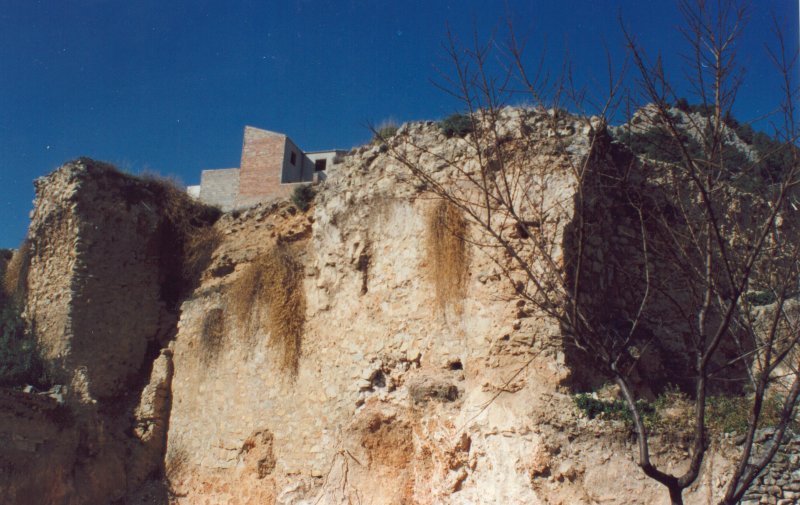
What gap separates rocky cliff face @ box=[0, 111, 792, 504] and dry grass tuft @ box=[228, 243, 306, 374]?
3 centimetres

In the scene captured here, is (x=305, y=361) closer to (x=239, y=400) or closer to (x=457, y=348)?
(x=239, y=400)

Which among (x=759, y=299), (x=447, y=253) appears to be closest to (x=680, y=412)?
(x=759, y=299)

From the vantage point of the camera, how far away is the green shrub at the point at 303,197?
490 inches

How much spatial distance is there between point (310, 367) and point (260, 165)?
8657mm

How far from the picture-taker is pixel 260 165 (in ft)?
58.0

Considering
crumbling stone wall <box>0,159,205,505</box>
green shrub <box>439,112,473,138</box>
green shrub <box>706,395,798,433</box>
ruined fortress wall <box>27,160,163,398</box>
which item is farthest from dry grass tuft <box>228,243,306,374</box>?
green shrub <box>706,395,798,433</box>

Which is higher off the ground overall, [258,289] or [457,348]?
[258,289]

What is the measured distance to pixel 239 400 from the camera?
11031 millimetres

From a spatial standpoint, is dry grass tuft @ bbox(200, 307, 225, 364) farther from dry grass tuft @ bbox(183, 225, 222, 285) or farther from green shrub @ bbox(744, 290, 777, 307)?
green shrub @ bbox(744, 290, 777, 307)

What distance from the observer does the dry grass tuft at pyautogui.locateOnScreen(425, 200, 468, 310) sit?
338 inches

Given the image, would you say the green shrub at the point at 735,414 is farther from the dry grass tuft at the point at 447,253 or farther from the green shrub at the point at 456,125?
the green shrub at the point at 456,125

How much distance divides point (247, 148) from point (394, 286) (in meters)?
10.1

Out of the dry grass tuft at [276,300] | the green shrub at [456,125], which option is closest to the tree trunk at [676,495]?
the green shrub at [456,125]

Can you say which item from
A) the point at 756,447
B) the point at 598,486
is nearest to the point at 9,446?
the point at 598,486
